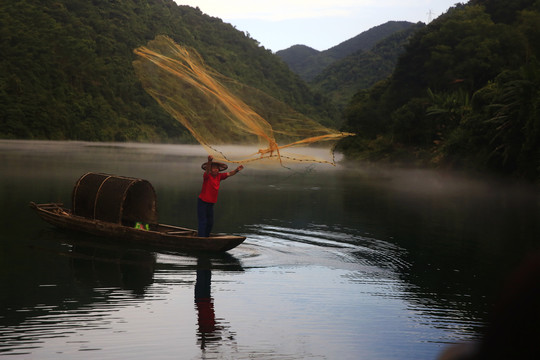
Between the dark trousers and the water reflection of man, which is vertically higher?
the dark trousers

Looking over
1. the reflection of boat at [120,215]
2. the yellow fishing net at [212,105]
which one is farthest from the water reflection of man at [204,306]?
the yellow fishing net at [212,105]

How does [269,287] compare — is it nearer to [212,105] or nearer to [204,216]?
[204,216]

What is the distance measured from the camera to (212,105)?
53.6 ft

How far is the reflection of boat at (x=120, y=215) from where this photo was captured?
16688 mm

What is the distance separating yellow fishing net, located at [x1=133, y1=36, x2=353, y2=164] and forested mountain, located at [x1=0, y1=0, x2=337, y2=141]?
316ft

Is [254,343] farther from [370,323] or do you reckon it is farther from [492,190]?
[492,190]

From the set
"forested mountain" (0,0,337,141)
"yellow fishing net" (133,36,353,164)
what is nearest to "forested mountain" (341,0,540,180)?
"yellow fishing net" (133,36,353,164)

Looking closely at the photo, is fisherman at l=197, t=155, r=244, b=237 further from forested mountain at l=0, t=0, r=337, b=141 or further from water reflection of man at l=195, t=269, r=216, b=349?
forested mountain at l=0, t=0, r=337, b=141

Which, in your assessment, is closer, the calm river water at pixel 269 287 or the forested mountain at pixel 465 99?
the calm river water at pixel 269 287

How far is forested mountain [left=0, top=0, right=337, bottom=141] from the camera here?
110 m

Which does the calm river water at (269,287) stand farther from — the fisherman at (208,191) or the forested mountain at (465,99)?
the forested mountain at (465,99)

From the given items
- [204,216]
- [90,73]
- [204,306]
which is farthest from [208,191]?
[90,73]

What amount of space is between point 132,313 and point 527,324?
10.2m

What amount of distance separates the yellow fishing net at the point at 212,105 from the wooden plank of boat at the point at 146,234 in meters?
2.40
